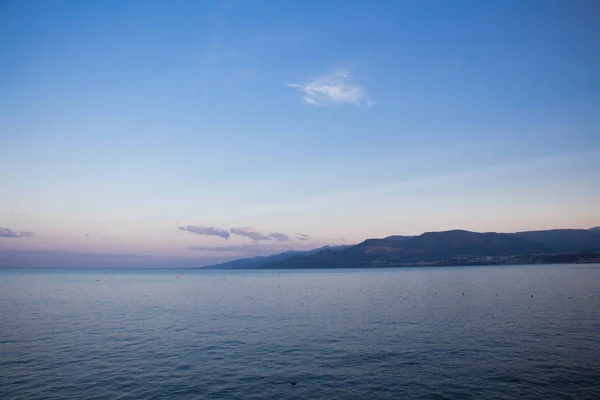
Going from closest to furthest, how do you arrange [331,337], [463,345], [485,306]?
1. [463,345]
2. [331,337]
3. [485,306]

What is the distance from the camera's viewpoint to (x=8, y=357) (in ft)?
149

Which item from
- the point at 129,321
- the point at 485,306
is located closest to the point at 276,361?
the point at 129,321

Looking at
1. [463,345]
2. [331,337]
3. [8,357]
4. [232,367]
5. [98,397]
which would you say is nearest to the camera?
[98,397]

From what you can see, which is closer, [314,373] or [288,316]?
[314,373]

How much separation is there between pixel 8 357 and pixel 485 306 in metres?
90.0

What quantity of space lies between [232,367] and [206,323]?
103 feet

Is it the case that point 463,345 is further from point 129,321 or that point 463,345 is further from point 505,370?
point 129,321

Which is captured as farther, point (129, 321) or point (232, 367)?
point (129, 321)

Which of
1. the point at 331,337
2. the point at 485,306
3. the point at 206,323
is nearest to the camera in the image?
the point at 331,337

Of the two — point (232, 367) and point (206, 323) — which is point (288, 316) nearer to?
point (206, 323)

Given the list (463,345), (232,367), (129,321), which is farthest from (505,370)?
(129,321)

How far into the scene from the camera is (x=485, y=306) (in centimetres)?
8444

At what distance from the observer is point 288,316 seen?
76938 mm

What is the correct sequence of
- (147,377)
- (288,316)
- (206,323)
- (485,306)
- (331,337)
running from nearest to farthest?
(147,377) < (331,337) < (206,323) < (288,316) < (485,306)
